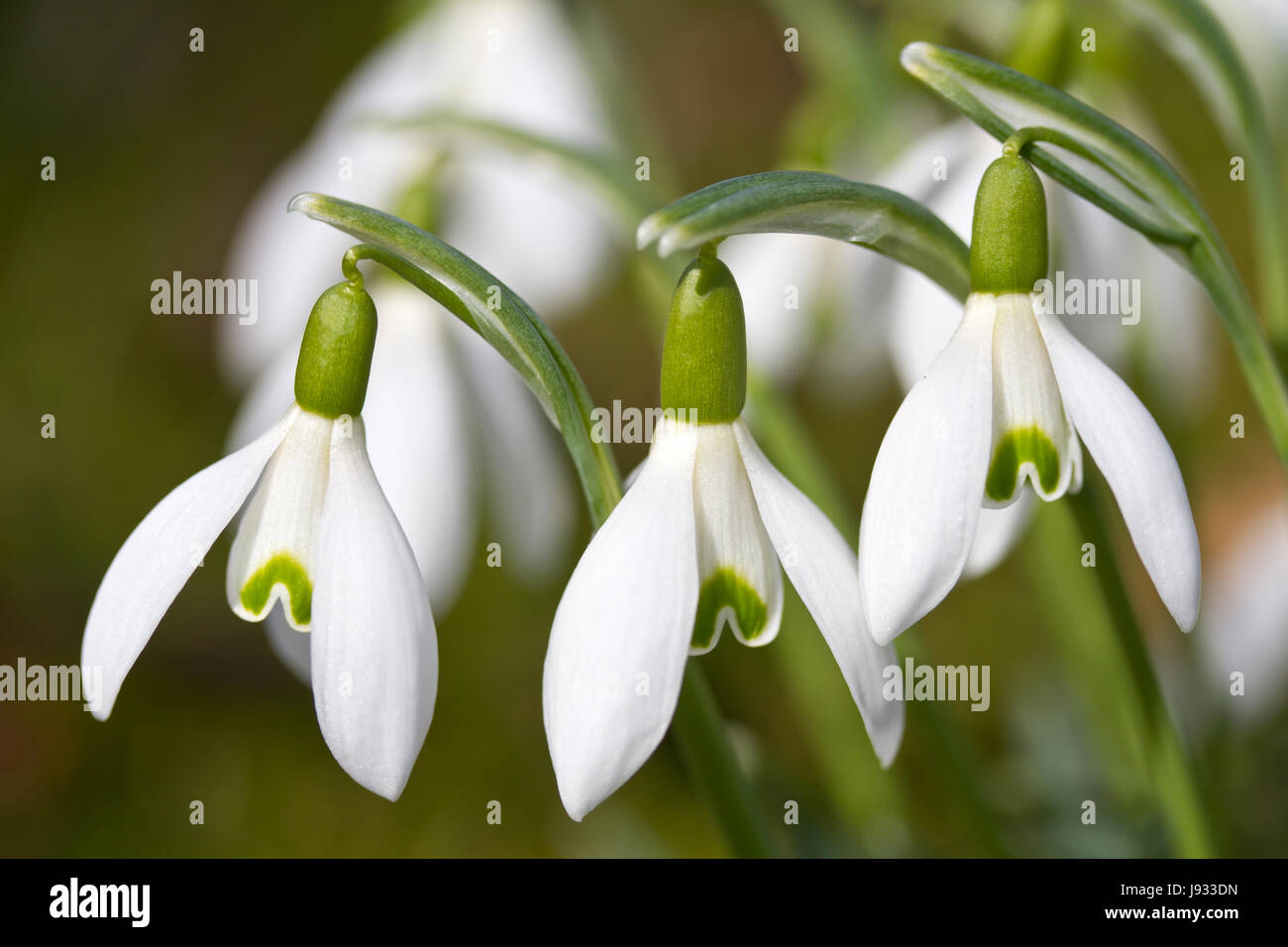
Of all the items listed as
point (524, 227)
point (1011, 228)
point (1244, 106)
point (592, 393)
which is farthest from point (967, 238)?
point (592, 393)

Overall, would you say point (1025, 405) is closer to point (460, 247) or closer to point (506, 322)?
point (506, 322)

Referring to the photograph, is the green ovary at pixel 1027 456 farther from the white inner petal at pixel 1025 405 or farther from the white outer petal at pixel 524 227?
the white outer petal at pixel 524 227

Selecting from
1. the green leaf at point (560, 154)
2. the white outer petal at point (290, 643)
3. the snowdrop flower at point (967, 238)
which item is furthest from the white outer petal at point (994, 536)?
the white outer petal at point (290, 643)

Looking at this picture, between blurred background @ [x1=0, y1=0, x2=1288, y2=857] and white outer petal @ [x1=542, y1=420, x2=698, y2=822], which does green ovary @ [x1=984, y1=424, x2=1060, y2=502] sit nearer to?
white outer petal @ [x1=542, y1=420, x2=698, y2=822]

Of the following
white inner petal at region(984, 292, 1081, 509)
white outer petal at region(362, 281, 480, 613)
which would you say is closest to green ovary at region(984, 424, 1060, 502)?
white inner petal at region(984, 292, 1081, 509)

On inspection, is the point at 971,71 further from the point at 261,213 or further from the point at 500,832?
the point at 500,832
